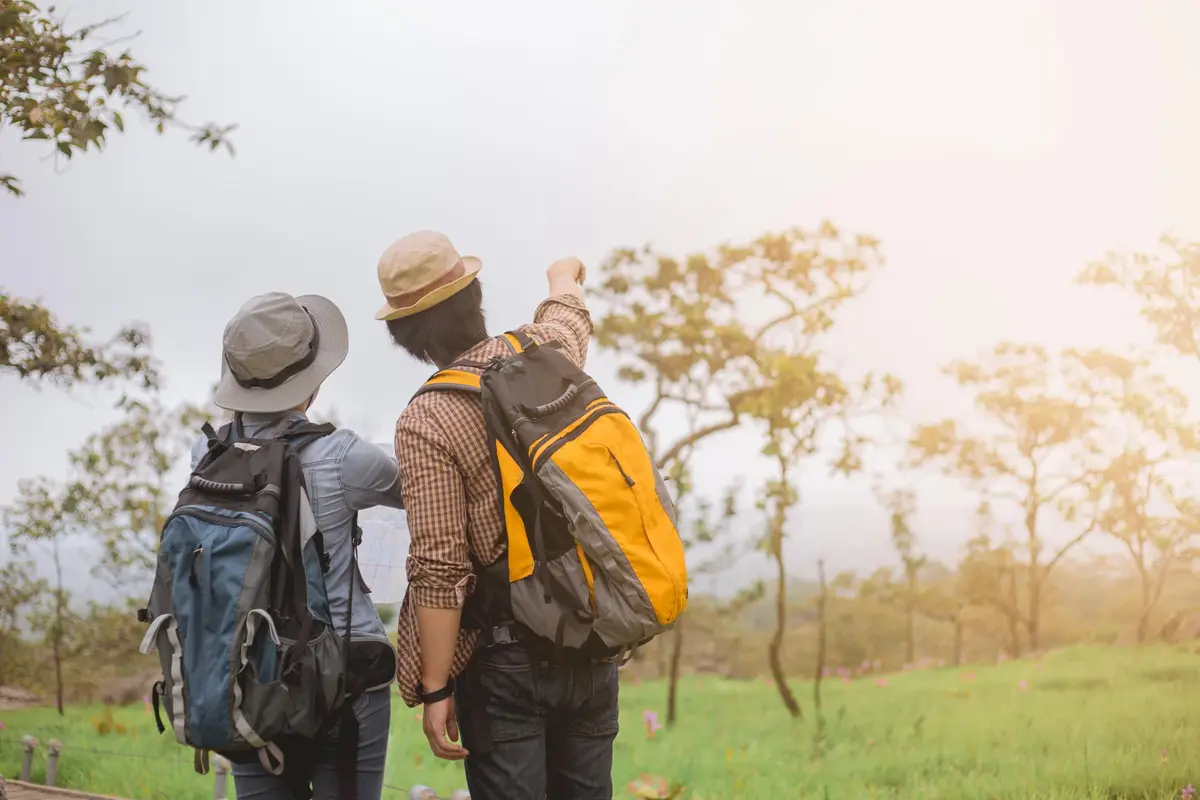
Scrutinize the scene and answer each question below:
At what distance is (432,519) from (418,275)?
0.34 meters

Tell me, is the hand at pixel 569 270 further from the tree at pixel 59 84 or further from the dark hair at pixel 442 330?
the tree at pixel 59 84

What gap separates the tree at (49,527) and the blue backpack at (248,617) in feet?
10.1

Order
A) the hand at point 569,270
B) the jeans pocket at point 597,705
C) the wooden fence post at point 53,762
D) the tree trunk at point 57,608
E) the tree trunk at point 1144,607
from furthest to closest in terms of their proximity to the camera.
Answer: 1. the tree trunk at point 57,608
2. the wooden fence post at point 53,762
3. the tree trunk at point 1144,607
4. the hand at point 569,270
5. the jeans pocket at point 597,705

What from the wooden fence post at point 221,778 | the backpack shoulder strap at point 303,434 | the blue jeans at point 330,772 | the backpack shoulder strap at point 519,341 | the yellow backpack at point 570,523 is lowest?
the wooden fence post at point 221,778

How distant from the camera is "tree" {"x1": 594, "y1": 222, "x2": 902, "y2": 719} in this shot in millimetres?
3328

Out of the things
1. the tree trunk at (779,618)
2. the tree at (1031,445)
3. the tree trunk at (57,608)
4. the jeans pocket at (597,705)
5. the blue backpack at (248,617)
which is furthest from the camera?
the tree trunk at (57,608)

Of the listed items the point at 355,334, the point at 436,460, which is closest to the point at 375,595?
the point at 436,460

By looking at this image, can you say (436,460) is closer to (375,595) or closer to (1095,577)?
(375,595)

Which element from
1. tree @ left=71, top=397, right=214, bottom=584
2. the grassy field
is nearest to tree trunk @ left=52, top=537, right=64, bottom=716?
tree @ left=71, top=397, right=214, bottom=584

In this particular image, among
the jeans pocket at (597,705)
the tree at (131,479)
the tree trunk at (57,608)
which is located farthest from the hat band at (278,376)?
the tree trunk at (57,608)

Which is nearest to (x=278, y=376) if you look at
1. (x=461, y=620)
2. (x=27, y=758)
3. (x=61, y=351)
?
(x=461, y=620)

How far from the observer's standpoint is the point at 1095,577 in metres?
2.96

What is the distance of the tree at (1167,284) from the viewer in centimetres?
292

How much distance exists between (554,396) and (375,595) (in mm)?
811
